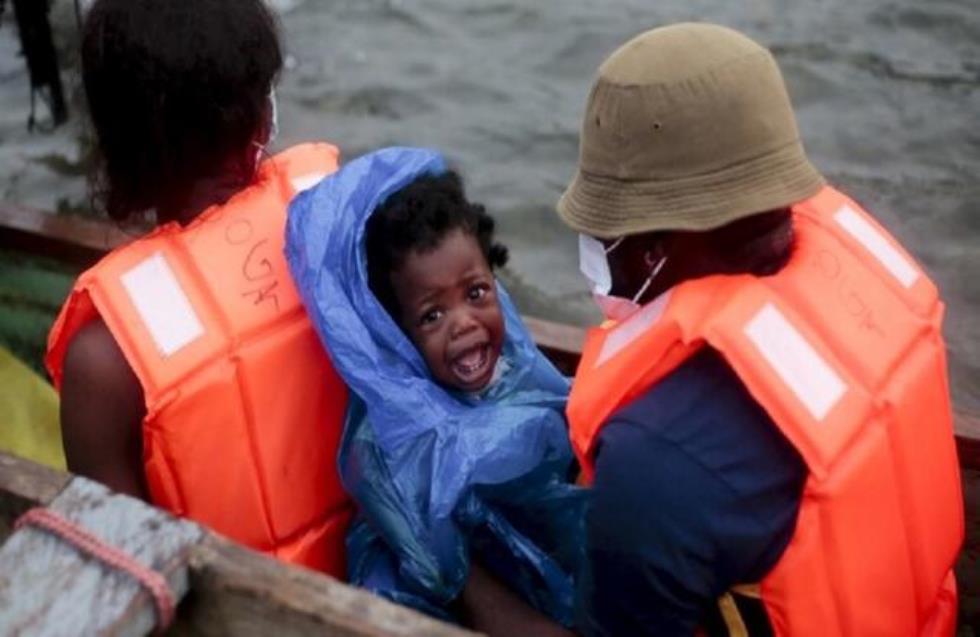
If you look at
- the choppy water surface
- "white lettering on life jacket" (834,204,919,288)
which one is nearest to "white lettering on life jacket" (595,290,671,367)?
"white lettering on life jacket" (834,204,919,288)

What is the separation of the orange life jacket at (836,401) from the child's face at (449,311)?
34 centimetres

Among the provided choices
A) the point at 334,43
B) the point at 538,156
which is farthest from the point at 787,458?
the point at 334,43

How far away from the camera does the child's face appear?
8.58 ft

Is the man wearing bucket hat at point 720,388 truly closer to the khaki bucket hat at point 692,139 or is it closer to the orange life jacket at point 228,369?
the khaki bucket hat at point 692,139

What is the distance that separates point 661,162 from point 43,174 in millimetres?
4929

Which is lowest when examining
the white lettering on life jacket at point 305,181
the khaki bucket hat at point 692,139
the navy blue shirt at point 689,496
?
the white lettering on life jacket at point 305,181

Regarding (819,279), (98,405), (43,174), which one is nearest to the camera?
(819,279)

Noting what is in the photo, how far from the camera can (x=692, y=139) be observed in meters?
2.01

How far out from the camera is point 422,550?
2516mm

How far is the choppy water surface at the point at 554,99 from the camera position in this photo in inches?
230

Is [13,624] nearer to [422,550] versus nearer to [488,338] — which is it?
[422,550]

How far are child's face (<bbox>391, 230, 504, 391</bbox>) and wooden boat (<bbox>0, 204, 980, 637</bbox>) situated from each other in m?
0.85

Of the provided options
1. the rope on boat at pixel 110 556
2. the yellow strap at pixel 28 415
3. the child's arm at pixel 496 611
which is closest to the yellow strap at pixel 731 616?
the child's arm at pixel 496 611

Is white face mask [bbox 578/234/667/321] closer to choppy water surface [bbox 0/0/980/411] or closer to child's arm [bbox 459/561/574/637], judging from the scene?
child's arm [bbox 459/561/574/637]
